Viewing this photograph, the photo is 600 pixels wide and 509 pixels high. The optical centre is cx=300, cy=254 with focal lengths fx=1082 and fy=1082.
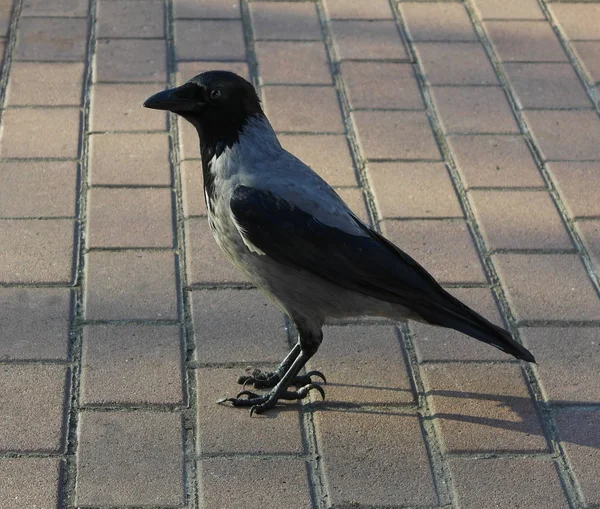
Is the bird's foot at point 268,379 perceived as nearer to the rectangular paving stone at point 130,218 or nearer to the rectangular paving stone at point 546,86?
the rectangular paving stone at point 130,218

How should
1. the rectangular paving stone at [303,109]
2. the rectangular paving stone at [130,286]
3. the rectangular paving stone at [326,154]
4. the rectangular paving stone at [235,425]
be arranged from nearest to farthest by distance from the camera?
the rectangular paving stone at [235,425] < the rectangular paving stone at [130,286] < the rectangular paving stone at [326,154] < the rectangular paving stone at [303,109]

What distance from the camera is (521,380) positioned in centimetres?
350

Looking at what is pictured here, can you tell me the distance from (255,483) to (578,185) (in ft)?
6.95

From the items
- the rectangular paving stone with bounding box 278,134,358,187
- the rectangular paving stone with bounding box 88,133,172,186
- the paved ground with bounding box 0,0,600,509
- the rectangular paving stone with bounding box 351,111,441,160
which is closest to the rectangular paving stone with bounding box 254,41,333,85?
the paved ground with bounding box 0,0,600,509

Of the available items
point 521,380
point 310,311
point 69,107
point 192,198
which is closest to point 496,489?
point 521,380

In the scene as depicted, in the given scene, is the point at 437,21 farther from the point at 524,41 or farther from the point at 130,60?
the point at 130,60

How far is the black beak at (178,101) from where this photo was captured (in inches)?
130

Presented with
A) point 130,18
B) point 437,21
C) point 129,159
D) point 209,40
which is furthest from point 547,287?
point 130,18

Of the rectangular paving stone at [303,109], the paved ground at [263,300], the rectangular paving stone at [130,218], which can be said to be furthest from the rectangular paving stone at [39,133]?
the rectangular paving stone at [303,109]

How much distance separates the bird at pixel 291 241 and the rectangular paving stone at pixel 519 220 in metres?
0.88

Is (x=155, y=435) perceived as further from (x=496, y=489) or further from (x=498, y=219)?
(x=498, y=219)

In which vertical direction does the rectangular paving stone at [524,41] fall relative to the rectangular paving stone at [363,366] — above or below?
above

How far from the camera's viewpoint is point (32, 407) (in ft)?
10.7

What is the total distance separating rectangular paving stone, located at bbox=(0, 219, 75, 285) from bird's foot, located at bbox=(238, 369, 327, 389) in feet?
2.63
